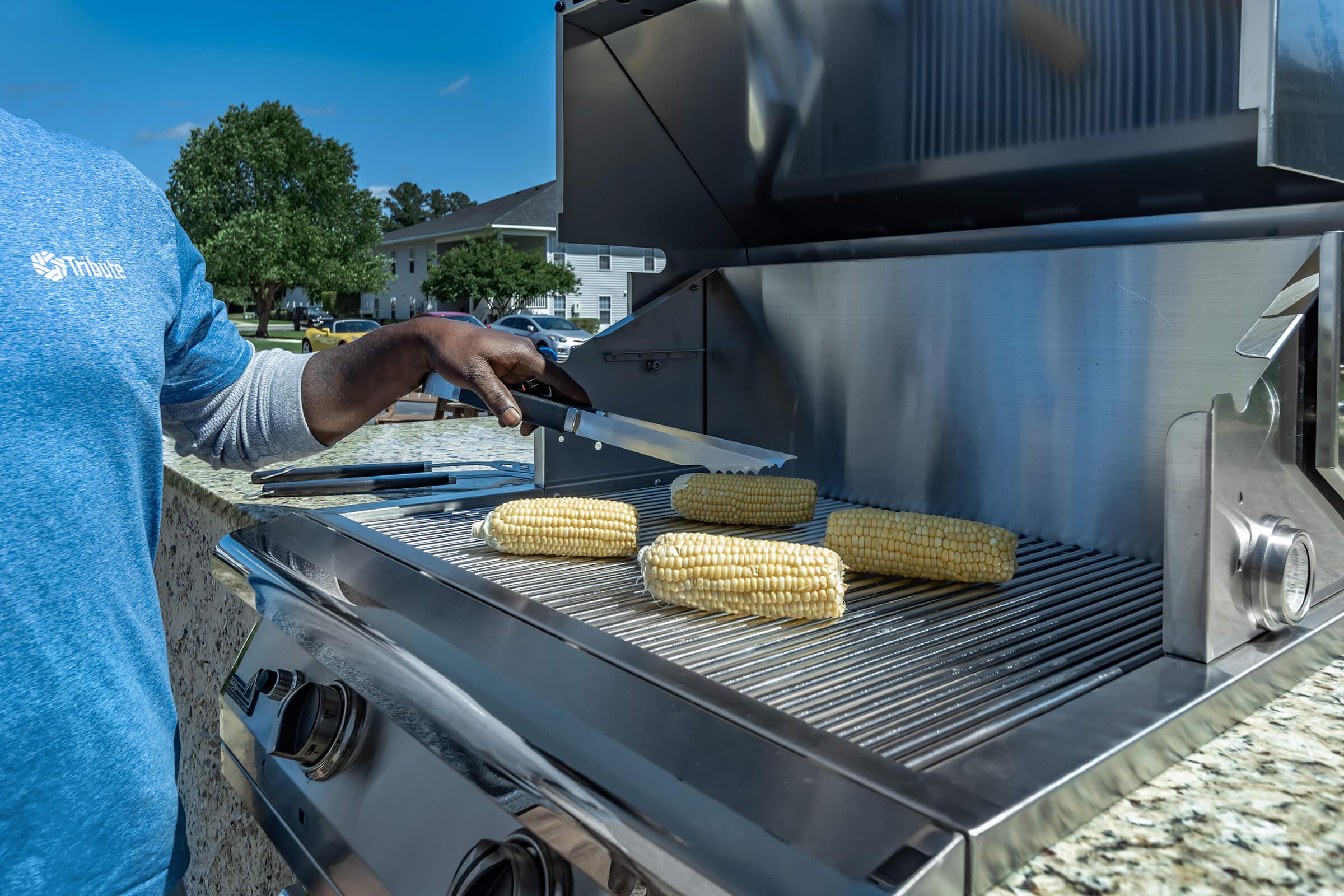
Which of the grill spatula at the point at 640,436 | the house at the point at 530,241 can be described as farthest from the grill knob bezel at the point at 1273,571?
the house at the point at 530,241

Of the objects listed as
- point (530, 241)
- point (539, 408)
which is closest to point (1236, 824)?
point (539, 408)

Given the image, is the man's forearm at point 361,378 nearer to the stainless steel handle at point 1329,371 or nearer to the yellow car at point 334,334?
the stainless steel handle at point 1329,371

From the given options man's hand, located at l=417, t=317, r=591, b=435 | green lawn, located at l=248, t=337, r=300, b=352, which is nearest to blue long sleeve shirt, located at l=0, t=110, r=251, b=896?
man's hand, located at l=417, t=317, r=591, b=435

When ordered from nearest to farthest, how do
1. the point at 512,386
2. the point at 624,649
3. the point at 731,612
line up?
the point at 624,649
the point at 731,612
the point at 512,386

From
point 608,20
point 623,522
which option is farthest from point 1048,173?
point 623,522

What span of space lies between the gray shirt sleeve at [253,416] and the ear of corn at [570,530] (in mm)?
522

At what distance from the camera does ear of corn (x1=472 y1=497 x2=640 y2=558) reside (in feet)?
4.54

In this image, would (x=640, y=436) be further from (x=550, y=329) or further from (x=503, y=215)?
(x=503, y=215)

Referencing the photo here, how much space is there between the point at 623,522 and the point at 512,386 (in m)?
0.46

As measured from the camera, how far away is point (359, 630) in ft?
3.70

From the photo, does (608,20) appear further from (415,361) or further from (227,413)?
(227,413)

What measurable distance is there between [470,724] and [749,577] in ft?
1.25

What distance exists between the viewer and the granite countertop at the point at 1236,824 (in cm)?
61

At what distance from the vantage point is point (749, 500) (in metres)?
1.57
